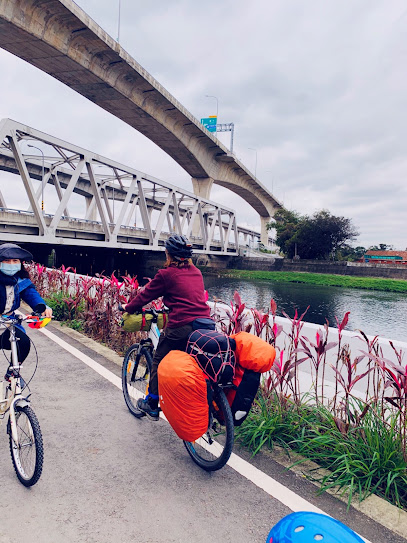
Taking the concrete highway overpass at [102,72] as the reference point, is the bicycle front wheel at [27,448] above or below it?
below

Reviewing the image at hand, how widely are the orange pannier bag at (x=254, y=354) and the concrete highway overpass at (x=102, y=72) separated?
20.9 m

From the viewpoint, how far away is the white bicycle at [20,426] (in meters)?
2.44

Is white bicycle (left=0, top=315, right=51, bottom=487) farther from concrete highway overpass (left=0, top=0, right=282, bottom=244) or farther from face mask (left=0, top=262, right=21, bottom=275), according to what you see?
concrete highway overpass (left=0, top=0, right=282, bottom=244)

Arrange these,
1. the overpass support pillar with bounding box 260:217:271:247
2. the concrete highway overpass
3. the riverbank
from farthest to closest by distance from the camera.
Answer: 1. the overpass support pillar with bounding box 260:217:271:247
2. the riverbank
3. the concrete highway overpass

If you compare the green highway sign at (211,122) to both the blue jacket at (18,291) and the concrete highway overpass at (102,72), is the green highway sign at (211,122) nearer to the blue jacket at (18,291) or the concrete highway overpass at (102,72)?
the concrete highway overpass at (102,72)

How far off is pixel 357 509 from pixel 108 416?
2234mm

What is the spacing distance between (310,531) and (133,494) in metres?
1.73

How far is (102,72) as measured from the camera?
79.0ft

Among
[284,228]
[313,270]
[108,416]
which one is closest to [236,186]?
[284,228]

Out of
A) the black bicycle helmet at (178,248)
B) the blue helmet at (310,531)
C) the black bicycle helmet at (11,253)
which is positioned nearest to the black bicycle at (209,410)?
the black bicycle helmet at (178,248)

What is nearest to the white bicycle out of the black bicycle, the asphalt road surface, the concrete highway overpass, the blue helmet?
the asphalt road surface

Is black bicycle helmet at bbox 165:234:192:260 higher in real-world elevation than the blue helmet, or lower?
higher

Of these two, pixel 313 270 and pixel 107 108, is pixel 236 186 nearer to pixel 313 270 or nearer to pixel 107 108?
pixel 313 270

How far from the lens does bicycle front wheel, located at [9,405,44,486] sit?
242cm
